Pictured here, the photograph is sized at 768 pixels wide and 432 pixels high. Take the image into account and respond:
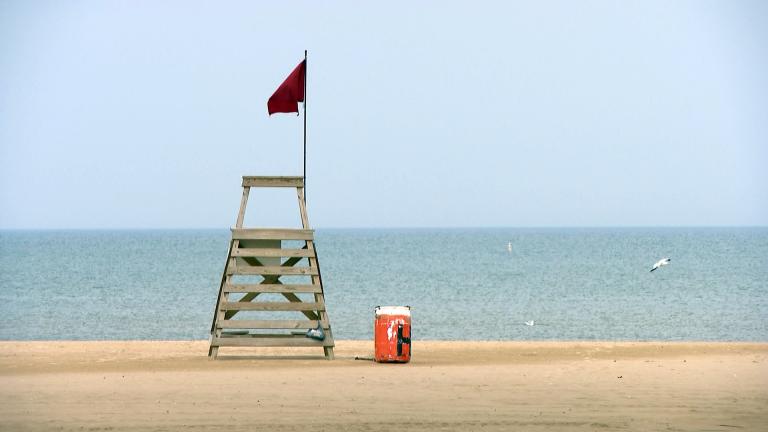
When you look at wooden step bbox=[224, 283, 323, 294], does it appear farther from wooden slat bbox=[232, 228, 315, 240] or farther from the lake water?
the lake water

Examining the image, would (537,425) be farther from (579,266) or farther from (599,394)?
(579,266)

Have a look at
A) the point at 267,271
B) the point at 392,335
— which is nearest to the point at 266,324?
the point at 267,271

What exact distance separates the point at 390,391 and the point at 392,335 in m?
3.22

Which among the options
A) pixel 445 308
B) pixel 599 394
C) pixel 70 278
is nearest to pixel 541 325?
pixel 445 308

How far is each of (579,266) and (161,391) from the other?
251 ft

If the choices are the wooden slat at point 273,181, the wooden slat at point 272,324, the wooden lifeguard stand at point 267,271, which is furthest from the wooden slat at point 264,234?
the wooden slat at point 272,324

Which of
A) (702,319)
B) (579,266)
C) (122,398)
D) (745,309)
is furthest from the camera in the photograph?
(579,266)

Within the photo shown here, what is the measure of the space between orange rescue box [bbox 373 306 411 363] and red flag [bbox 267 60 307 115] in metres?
3.45

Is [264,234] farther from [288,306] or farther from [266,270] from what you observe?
[288,306]

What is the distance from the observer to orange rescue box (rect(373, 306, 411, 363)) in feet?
57.3

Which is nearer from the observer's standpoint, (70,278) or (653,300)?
(653,300)

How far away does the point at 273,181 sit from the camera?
57.9 ft

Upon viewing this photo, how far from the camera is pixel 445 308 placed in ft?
149

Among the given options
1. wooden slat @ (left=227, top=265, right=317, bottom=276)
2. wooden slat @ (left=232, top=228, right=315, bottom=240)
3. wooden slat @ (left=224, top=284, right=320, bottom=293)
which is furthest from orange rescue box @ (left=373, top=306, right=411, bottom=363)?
wooden slat @ (left=232, top=228, right=315, bottom=240)
